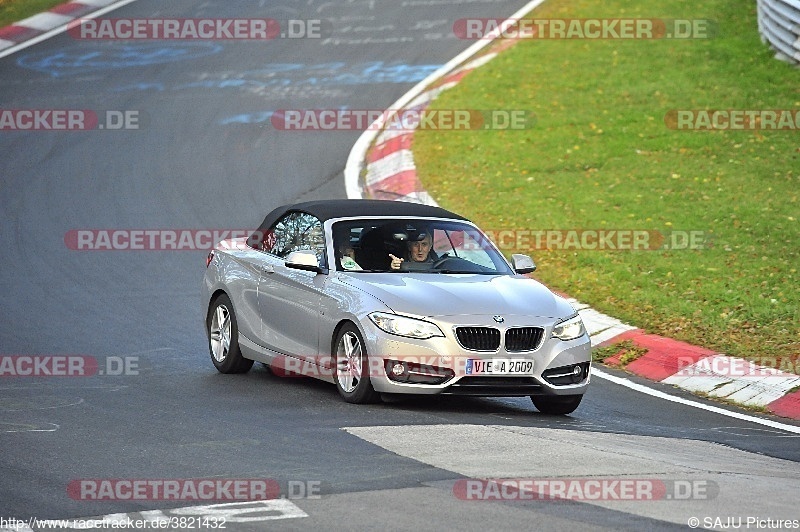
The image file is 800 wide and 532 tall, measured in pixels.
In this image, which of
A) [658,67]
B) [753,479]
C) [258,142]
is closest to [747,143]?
[658,67]

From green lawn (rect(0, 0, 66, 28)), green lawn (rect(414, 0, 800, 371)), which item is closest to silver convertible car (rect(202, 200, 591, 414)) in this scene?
green lawn (rect(414, 0, 800, 371))

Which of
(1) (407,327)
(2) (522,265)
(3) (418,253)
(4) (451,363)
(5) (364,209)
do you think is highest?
(5) (364,209)

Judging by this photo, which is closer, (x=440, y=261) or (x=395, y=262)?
(x=395, y=262)

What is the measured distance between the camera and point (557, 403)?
1122cm

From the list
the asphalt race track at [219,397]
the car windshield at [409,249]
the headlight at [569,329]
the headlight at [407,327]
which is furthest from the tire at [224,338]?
the headlight at [569,329]

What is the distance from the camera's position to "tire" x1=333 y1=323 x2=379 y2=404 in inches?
424

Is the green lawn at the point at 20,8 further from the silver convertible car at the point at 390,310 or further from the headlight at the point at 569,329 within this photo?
the headlight at the point at 569,329

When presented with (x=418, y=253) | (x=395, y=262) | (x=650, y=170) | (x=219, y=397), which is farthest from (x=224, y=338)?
(x=650, y=170)

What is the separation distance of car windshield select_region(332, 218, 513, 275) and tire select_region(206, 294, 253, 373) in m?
1.43

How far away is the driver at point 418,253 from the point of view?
11.8 m

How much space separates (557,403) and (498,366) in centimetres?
84

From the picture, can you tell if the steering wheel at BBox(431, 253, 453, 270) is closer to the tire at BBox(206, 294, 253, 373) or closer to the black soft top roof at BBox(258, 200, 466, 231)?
the black soft top roof at BBox(258, 200, 466, 231)

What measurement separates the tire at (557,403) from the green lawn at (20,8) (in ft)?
70.4

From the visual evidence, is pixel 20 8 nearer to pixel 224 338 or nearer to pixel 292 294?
pixel 224 338
